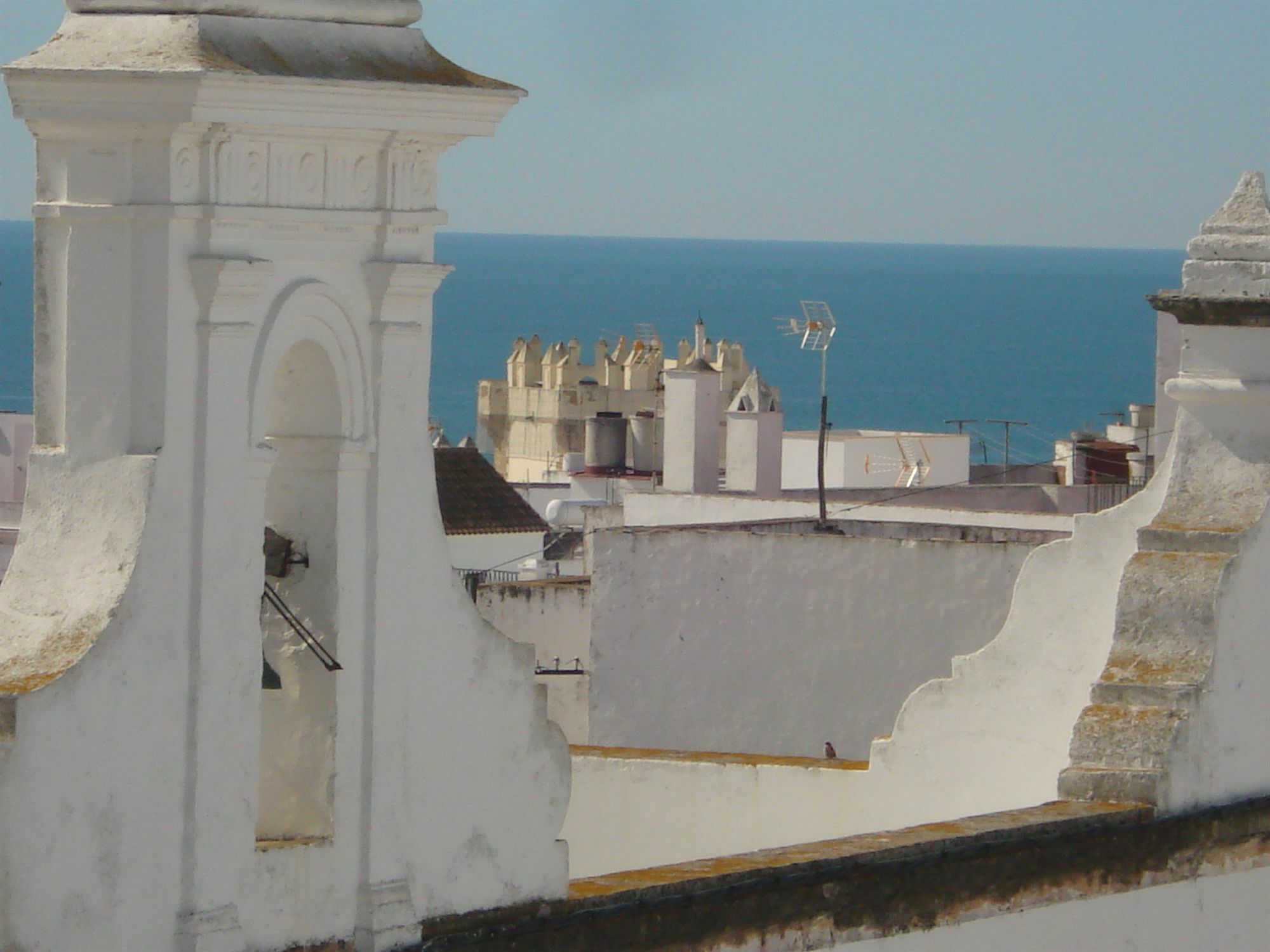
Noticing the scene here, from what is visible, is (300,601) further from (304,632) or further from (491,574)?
(491,574)

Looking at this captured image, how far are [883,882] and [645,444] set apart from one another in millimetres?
41951

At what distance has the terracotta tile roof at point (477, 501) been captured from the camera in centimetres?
3516

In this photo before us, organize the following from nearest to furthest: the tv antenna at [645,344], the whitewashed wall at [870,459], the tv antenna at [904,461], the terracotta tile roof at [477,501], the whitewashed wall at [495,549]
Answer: the whitewashed wall at [495,549]
the terracotta tile roof at [477,501]
the tv antenna at [904,461]
the whitewashed wall at [870,459]
the tv antenna at [645,344]

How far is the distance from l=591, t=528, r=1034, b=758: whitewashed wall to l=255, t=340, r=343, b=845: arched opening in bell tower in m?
11.7

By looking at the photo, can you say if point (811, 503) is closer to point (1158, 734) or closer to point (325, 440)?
point (1158, 734)

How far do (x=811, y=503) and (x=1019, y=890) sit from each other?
17930 millimetres

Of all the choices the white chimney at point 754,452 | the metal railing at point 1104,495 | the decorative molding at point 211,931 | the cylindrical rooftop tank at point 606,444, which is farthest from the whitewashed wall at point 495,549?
the decorative molding at point 211,931

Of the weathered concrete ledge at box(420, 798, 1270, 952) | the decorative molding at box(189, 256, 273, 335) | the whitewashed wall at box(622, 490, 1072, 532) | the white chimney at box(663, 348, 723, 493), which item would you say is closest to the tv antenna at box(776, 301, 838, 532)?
the whitewashed wall at box(622, 490, 1072, 532)

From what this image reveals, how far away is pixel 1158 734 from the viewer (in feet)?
31.3

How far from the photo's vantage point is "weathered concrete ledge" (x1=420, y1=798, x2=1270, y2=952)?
7586 millimetres

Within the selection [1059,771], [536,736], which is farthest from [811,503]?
[536,736]

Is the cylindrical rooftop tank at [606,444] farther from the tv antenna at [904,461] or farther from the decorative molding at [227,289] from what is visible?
the decorative molding at [227,289]

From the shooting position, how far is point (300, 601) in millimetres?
7340

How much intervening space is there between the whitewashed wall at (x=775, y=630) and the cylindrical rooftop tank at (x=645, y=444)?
27261 mm
